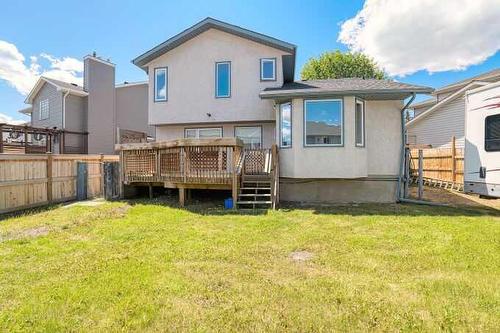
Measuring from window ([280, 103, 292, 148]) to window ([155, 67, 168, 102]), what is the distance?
18.9ft

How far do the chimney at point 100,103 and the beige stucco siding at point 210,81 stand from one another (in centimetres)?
863

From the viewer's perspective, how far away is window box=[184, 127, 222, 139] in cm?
1320

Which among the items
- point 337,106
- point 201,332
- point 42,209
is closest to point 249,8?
point 337,106

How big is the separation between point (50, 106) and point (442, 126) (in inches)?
1018

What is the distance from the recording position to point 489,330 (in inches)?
108

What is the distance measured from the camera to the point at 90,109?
770 inches

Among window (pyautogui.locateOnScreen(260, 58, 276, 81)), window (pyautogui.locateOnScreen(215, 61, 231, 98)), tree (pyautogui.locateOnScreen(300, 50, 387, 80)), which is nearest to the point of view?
window (pyautogui.locateOnScreen(260, 58, 276, 81))

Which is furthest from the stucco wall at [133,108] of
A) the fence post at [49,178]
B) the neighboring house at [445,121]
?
the neighboring house at [445,121]

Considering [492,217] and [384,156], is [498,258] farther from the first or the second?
[384,156]

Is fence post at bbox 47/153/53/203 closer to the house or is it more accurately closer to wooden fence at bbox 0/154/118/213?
wooden fence at bbox 0/154/118/213

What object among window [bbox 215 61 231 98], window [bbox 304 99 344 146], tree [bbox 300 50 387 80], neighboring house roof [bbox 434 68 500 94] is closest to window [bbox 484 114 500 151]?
window [bbox 304 99 344 146]

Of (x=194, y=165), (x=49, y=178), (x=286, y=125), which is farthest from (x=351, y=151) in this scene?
(x=49, y=178)

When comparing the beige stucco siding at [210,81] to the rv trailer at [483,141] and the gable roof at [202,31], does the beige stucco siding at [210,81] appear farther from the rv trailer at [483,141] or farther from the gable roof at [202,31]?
the rv trailer at [483,141]

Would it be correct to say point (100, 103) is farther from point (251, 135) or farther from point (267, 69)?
point (267, 69)
